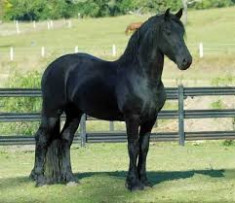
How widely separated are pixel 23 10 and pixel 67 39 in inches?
1529

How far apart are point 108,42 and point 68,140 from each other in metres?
54.6

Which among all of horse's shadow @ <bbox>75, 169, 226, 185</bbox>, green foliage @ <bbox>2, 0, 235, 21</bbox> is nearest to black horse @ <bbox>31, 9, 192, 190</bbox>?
horse's shadow @ <bbox>75, 169, 226, 185</bbox>

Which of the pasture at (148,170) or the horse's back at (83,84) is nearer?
the pasture at (148,170)

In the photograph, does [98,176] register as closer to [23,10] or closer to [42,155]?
[42,155]

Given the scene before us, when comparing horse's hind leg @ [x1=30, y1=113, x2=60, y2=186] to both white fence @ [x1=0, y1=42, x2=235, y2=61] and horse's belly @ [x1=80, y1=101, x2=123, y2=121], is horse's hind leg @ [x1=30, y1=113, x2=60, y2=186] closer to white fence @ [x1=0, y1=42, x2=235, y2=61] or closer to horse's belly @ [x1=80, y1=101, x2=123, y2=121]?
horse's belly @ [x1=80, y1=101, x2=123, y2=121]

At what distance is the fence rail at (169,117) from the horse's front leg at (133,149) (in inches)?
302

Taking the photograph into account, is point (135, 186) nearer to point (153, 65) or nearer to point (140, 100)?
point (140, 100)

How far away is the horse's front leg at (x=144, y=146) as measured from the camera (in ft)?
34.8

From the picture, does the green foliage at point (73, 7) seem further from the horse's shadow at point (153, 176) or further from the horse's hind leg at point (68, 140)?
the horse's hind leg at point (68, 140)

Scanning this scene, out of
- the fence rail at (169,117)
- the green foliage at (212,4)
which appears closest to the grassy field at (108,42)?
the fence rail at (169,117)

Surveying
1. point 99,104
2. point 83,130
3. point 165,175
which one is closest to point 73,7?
point 83,130

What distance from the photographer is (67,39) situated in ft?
233

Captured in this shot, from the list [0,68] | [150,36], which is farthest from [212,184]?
[0,68]

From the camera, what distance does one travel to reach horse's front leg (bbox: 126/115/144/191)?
10.4 m
